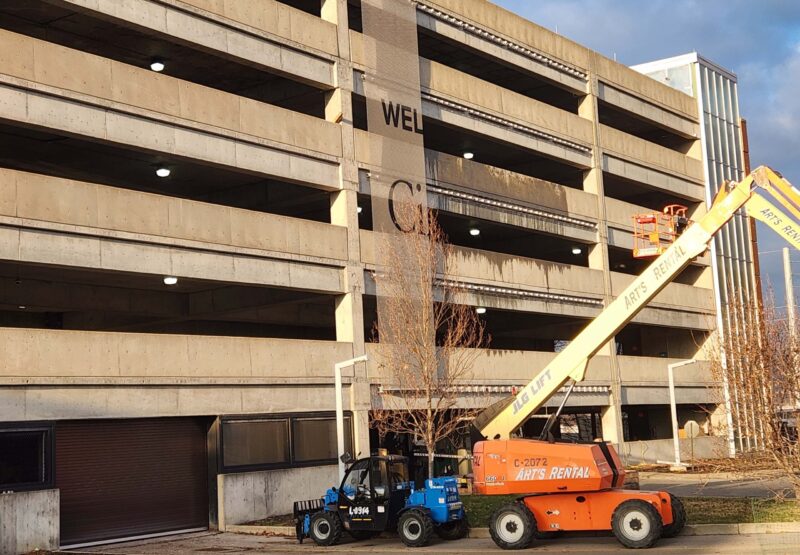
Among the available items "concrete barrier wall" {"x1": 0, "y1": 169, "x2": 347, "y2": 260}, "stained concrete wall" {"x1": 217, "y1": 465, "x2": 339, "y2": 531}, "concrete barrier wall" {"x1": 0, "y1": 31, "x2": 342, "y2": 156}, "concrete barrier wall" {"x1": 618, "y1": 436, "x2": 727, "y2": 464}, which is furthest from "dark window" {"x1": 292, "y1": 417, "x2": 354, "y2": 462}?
"concrete barrier wall" {"x1": 618, "y1": 436, "x2": 727, "y2": 464}

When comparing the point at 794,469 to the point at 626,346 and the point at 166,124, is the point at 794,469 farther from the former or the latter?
the point at 626,346

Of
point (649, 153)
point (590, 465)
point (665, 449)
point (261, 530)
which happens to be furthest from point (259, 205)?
point (665, 449)

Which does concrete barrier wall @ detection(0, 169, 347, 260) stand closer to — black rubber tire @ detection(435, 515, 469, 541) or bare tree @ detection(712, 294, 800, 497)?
black rubber tire @ detection(435, 515, 469, 541)

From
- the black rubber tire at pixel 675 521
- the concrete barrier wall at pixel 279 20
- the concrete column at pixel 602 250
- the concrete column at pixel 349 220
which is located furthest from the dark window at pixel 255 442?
the concrete column at pixel 602 250

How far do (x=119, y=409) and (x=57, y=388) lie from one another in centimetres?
200

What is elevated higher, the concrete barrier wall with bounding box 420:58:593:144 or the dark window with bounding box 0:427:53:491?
→ the concrete barrier wall with bounding box 420:58:593:144

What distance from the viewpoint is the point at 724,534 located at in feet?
77.7

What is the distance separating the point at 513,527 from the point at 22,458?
1234cm

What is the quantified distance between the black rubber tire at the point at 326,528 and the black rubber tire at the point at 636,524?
6745mm

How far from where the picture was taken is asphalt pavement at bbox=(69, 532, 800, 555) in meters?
21.5

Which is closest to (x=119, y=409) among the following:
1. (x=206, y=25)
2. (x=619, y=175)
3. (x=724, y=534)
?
(x=206, y=25)

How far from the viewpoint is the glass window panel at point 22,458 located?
25.8 metres

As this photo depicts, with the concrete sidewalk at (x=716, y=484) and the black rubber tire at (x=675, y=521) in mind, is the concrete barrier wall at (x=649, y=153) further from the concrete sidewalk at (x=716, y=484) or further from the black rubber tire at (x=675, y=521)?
the black rubber tire at (x=675, y=521)

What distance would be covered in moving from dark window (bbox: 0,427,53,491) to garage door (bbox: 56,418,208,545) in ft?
2.70
